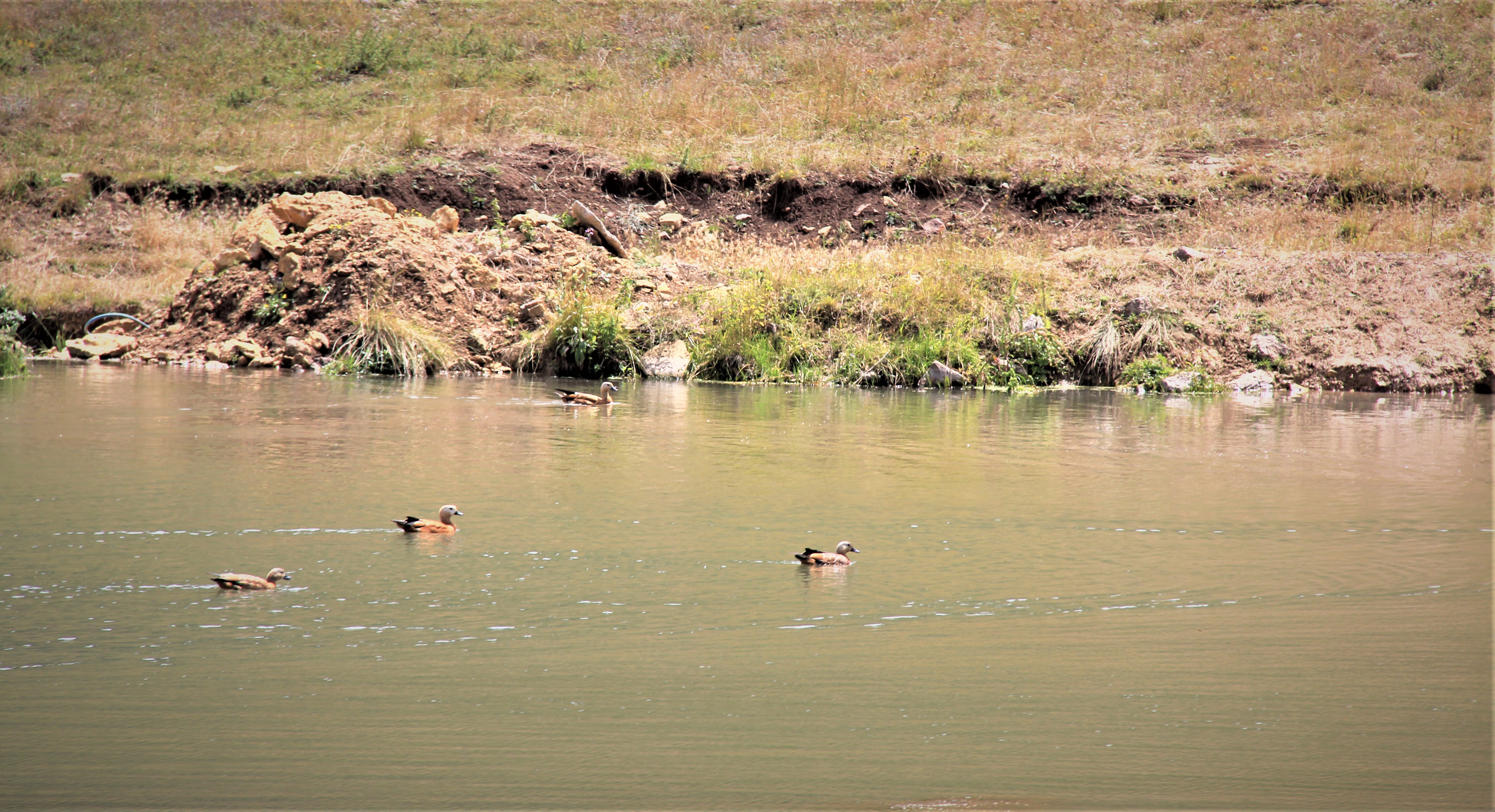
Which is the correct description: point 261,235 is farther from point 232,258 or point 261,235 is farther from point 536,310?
point 536,310

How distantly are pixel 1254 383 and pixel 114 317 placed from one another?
64.9 feet

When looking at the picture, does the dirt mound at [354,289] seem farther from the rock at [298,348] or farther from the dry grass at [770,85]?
the dry grass at [770,85]

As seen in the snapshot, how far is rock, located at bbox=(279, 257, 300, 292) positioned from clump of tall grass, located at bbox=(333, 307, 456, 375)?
5.35 ft

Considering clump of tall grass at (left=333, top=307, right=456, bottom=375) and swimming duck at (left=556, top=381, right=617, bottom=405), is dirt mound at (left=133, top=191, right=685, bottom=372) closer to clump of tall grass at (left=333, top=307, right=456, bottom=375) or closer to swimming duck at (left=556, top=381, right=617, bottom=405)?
clump of tall grass at (left=333, top=307, right=456, bottom=375)

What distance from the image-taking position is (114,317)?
22.4m

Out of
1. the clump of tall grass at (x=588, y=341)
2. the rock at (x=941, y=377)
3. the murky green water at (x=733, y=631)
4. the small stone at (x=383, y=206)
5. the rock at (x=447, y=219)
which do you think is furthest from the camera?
the rock at (x=447, y=219)

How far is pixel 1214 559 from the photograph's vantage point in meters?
6.57

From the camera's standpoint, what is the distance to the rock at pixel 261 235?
2180 cm

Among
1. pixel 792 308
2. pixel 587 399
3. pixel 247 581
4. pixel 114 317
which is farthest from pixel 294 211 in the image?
pixel 247 581

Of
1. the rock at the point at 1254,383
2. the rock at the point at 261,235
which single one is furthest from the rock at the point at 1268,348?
the rock at the point at 261,235

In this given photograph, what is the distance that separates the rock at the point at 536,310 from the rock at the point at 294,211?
441cm

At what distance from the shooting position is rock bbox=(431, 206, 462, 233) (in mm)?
23625

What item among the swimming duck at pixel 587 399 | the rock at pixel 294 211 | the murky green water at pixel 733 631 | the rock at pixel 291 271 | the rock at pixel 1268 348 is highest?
the rock at pixel 294 211

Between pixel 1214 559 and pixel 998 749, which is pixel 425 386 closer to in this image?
pixel 1214 559
